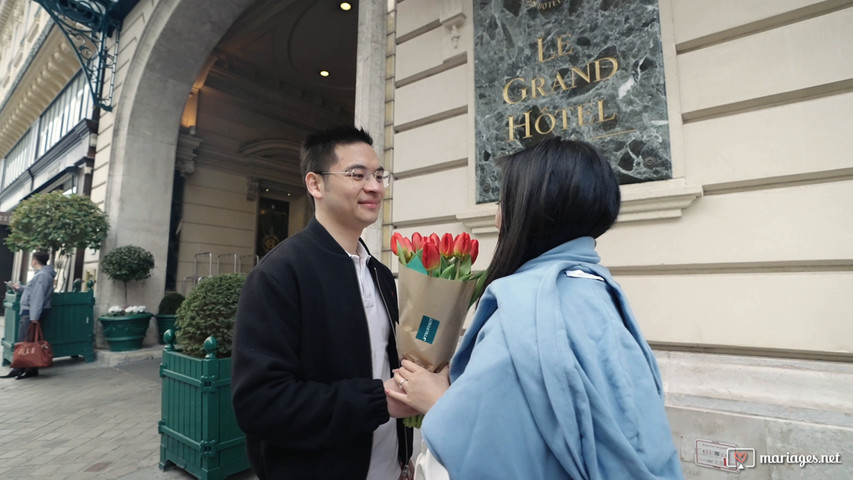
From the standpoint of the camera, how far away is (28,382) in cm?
673

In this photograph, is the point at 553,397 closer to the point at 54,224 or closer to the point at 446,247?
the point at 446,247

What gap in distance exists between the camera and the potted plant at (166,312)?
8875mm

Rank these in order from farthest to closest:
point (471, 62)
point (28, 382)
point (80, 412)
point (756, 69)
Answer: point (28, 382), point (80, 412), point (471, 62), point (756, 69)

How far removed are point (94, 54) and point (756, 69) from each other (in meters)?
13.8

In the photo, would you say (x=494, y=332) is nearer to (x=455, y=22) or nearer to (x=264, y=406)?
(x=264, y=406)

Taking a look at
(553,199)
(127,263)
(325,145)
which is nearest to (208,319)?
(325,145)

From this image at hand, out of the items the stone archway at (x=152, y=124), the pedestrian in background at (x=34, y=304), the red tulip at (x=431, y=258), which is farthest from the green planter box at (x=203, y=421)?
the stone archway at (x=152, y=124)

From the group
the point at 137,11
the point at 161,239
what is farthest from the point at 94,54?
the point at 161,239

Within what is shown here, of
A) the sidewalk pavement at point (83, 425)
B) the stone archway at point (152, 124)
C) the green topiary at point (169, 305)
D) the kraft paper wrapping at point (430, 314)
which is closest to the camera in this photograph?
the kraft paper wrapping at point (430, 314)

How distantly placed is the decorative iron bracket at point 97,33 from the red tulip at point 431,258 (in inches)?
452

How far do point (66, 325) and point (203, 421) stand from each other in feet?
22.8

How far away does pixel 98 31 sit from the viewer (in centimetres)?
1016

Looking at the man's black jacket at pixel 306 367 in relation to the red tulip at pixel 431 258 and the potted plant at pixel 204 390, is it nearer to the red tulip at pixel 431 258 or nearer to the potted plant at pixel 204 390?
the red tulip at pixel 431 258

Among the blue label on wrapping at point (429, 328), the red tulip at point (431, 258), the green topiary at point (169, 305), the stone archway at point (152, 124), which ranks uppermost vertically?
the stone archway at point (152, 124)
